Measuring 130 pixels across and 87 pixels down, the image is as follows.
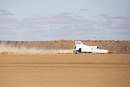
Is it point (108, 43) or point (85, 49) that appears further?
point (108, 43)

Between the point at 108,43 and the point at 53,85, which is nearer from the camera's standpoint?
the point at 53,85

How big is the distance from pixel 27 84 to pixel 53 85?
107cm

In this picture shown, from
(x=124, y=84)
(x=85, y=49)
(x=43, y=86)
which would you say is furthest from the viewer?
(x=85, y=49)

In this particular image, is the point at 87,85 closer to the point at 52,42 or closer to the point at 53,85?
the point at 53,85

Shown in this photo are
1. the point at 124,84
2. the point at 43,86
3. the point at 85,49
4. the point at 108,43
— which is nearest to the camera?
the point at 43,86

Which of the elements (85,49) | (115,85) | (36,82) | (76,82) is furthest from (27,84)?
(85,49)

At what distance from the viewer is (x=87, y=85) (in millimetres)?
11578

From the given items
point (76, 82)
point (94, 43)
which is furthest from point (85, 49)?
point (94, 43)

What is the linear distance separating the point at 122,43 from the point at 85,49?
313ft

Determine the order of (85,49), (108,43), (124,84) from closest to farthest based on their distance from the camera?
(124,84) < (85,49) < (108,43)

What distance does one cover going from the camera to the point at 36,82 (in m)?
12.2

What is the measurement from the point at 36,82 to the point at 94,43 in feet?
461

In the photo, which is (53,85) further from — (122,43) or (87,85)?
(122,43)

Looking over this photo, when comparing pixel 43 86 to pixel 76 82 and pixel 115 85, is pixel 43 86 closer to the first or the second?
pixel 76 82
